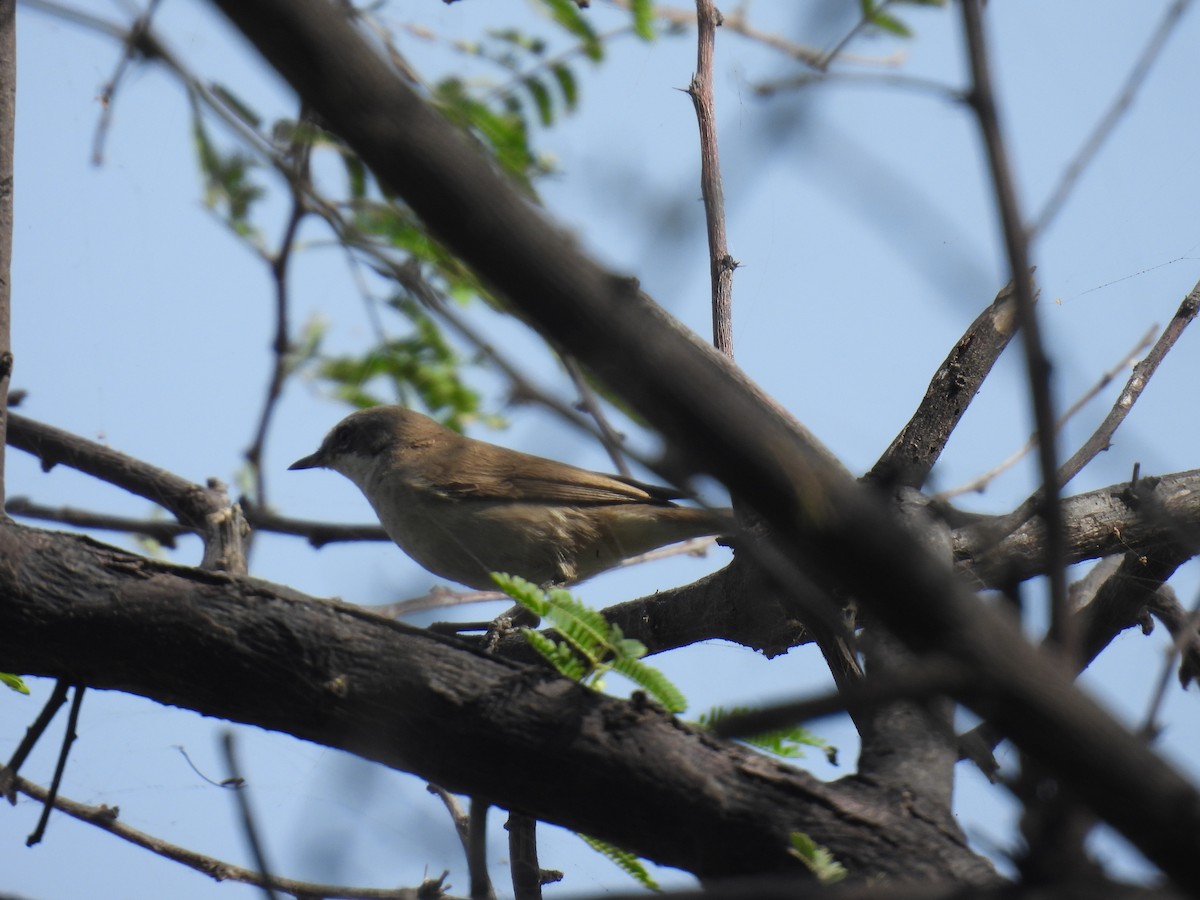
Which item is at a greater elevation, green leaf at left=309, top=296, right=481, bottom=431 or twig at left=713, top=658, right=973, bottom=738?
green leaf at left=309, top=296, right=481, bottom=431

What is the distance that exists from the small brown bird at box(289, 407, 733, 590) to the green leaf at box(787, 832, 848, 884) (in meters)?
3.15

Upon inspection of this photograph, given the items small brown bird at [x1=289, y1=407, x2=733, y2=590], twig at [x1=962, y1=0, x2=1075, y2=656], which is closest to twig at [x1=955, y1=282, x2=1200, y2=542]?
small brown bird at [x1=289, y1=407, x2=733, y2=590]

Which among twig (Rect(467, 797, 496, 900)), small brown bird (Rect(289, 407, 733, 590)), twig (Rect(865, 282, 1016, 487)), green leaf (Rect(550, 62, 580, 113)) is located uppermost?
green leaf (Rect(550, 62, 580, 113))

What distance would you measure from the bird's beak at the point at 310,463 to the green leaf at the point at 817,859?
17.6 feet

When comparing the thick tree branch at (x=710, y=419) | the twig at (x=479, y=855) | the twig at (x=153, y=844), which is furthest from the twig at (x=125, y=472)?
the thick tree branch at (x=710, y=419)

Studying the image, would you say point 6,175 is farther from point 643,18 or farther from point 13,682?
point 643,18

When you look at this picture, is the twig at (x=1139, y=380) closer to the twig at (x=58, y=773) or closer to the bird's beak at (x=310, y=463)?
the twig at (x=58, y=773)

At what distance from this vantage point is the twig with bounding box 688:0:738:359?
4.54 metres

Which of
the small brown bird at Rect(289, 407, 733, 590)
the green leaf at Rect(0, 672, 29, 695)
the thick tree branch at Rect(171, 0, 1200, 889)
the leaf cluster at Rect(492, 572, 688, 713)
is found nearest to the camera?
the thick tree branch at Rect(171, 0, 1200, 889)

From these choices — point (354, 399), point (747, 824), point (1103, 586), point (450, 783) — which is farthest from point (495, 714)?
point (354, 399)

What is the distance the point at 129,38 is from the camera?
2.70 meters

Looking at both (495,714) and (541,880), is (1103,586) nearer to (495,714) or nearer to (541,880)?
(541,880)

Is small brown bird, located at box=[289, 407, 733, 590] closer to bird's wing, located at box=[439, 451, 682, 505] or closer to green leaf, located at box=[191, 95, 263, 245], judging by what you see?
bird's wing, located at box=[439, 451, 682, 505]

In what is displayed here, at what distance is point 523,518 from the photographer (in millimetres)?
5723
